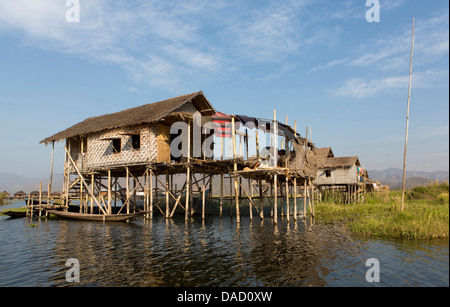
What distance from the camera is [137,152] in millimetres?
20750

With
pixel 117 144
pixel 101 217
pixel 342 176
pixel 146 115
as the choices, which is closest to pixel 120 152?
pixel 117 144

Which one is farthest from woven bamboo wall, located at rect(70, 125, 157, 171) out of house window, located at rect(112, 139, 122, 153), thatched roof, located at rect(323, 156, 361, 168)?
thatched roof, located at rect(323, 156, 361, 168)

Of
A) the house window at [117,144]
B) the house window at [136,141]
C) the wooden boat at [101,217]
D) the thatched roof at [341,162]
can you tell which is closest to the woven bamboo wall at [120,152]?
the house window at [136,141]

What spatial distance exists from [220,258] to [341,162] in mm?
27291

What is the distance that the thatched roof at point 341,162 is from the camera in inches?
1315

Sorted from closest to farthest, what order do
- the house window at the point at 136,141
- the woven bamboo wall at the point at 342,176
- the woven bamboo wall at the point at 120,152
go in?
the woven bamboo wall at the point at 120,152 → the house window at the point at 136,141 → the woven bamboo wall at the point at 342,176

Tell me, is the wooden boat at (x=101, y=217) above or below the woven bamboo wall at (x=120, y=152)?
below

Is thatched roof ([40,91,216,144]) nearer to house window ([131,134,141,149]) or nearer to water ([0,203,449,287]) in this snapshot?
house window ([131,134,141,149])

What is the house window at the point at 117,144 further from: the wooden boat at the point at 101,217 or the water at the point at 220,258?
the water at the point at 220,258

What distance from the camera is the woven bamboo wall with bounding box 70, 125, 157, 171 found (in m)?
20.2

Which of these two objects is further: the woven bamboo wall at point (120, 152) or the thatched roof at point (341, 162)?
the thatched roof at point (341, 162)

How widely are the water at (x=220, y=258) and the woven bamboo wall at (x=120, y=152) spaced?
20.7ft
